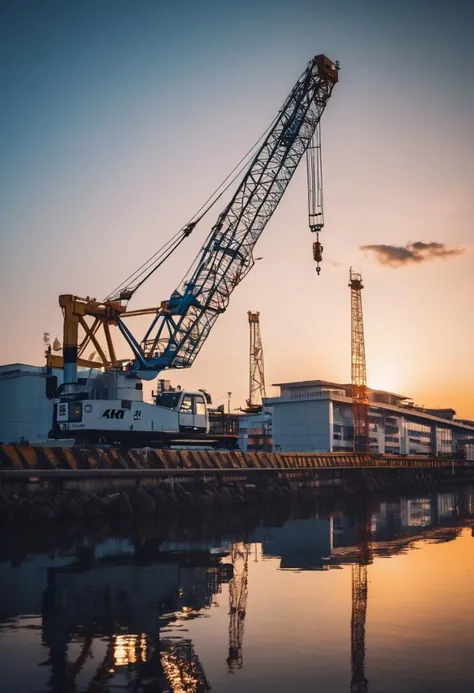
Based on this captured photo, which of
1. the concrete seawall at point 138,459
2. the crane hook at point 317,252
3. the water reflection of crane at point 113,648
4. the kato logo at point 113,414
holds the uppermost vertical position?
the crane hook at point 317,252

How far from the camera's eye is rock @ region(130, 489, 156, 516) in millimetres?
44125

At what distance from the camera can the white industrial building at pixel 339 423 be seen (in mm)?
116438

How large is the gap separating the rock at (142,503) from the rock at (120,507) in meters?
1.35

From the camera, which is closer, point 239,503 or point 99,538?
point 99,538

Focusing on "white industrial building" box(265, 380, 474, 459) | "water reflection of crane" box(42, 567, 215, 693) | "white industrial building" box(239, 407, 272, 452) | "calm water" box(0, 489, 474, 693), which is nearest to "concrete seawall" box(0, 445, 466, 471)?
"calm water" box(0, 489, 474, 693)

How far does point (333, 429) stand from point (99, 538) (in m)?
86.7

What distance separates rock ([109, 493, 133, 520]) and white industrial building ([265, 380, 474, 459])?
242ft

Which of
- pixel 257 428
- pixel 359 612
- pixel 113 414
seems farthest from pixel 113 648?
pixel 257 428

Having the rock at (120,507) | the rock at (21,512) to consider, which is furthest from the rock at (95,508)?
the rock at (21,512)

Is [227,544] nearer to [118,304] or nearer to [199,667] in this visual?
[199,667]

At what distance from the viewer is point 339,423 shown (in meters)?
121

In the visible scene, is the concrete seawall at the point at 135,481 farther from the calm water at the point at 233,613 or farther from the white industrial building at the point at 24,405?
the white industrial building at the point at 24,405

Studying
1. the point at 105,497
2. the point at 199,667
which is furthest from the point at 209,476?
the point at 199,667

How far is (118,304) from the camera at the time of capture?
2266 inches
